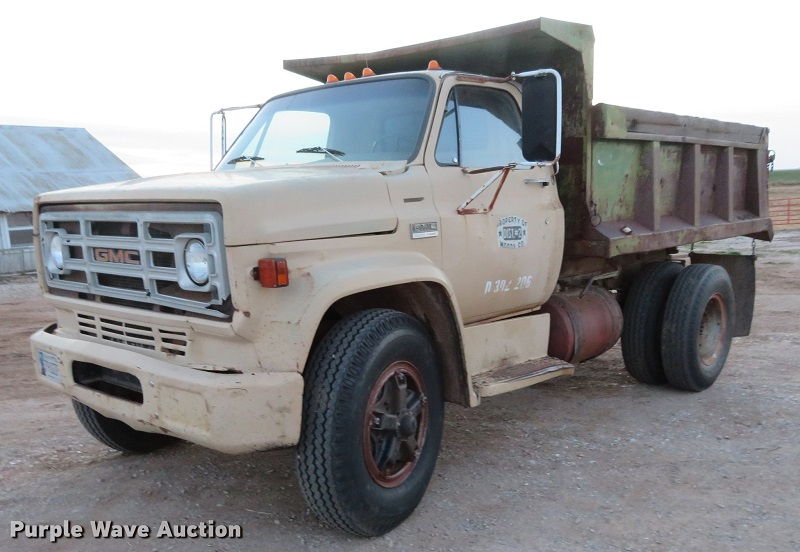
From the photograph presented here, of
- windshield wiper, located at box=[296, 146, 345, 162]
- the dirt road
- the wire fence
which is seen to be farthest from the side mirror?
the wire fence

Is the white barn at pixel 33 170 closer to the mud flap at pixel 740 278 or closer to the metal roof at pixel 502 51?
the metal roof at pixel 502 51

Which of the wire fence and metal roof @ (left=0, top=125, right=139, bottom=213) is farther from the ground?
metal roof @ (left=0, top=125, right=139, bottom=213)

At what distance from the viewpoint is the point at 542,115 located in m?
3.86

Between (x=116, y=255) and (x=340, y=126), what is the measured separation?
5.08ft

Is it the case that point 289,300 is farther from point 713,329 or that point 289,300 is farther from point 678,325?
point 713,329

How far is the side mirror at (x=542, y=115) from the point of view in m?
3.83

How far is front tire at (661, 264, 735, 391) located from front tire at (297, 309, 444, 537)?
2782 mm

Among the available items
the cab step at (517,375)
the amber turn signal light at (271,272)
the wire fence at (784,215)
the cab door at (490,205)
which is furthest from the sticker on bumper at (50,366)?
the wire fence at (784,215)

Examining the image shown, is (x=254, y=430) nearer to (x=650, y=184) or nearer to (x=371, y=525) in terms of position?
(x=371, y=525)

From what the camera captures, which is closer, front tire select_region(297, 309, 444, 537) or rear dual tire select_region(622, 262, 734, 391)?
front tire select_region(297, 309, 444, 537)

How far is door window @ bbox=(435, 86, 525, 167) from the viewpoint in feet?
13.6

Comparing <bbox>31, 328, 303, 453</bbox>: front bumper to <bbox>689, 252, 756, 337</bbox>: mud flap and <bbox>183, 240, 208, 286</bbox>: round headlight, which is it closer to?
<bbox>183, 240, 208, 286</bbox>: round headlight

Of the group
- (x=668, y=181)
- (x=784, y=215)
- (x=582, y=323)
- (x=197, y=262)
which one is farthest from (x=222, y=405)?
(x=784, y=215)

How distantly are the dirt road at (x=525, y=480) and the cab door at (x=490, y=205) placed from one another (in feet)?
3.25
